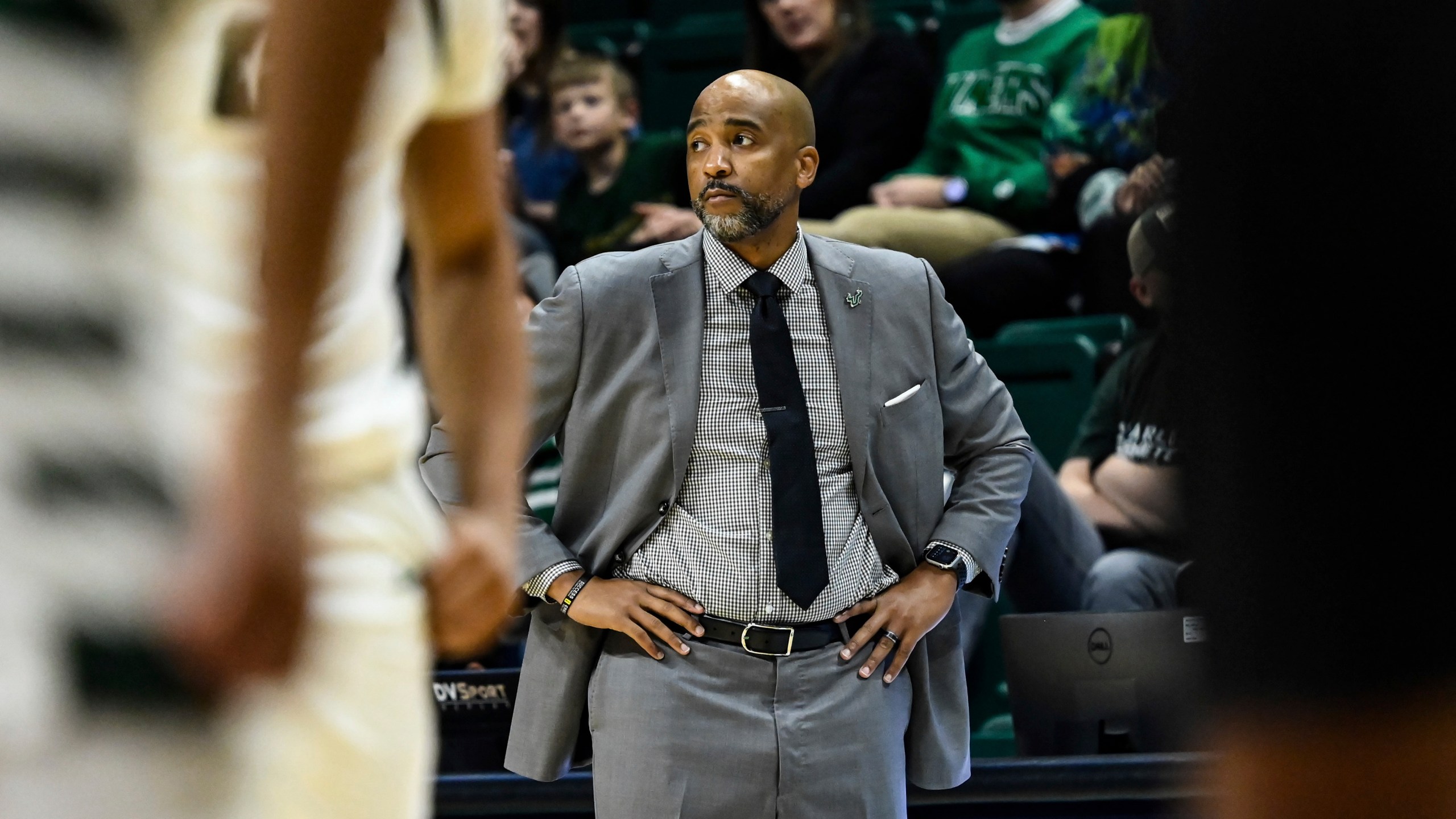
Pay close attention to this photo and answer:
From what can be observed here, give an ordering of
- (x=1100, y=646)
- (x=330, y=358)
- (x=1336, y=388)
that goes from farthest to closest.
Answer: (x=1100, y=646)
(x=330, y=358)
(x=1336, y=388)

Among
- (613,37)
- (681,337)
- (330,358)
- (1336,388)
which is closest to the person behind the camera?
(1336,388)

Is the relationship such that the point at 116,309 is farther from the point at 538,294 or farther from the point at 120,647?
the point at 538,294

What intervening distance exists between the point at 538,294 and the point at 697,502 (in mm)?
1997

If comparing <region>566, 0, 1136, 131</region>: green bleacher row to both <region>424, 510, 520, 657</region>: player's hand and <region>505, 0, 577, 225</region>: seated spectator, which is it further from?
<region>424, 510, 520, 657</region>: player's hand

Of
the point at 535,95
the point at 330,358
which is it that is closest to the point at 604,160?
the point at 535,95

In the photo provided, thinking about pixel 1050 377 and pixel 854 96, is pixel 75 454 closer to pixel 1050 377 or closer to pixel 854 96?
pixel 1050 377

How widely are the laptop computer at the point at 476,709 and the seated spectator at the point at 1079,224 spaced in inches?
67.4

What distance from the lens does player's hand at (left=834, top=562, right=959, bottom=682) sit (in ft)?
11.3

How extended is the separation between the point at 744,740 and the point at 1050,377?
1706 millimetres

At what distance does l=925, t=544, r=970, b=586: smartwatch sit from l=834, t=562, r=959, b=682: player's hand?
11 millimetres

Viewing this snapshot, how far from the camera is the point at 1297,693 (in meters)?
0.73

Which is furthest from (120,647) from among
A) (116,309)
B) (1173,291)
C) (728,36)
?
(728,36)

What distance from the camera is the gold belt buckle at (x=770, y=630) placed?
11.2ft

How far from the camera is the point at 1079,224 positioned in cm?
521
